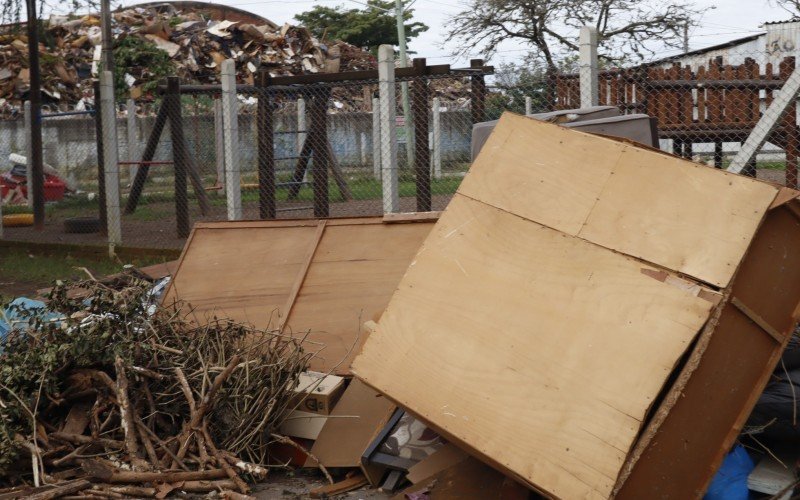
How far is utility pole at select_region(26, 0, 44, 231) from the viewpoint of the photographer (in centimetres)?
1341

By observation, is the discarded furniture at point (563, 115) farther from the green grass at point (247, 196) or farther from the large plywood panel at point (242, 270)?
the green grass at point (247, 196)

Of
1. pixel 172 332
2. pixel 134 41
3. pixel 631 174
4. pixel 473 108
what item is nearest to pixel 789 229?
pixel 631 174

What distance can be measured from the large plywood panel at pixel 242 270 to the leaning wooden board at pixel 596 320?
187 cm

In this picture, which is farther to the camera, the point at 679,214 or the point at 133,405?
the point at 133,405

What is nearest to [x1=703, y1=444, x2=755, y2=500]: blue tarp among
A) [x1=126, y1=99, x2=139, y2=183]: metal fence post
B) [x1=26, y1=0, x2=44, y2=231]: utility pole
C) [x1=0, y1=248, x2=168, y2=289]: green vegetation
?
[x1=0, y1=248, x2=168, y2=289]: green vegetation

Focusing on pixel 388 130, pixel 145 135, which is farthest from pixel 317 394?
pixel 145 135

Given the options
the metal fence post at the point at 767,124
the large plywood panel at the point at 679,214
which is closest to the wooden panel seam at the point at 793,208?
the large plywood panel at the point at 679,214

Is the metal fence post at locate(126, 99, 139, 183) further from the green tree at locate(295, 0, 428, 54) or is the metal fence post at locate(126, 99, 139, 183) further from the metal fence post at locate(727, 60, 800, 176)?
the green tree at locate(295, 0, 428, 54)

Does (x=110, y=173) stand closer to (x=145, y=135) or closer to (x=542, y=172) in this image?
(x=542, y=172)

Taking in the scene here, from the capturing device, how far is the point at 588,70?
22.9 ft

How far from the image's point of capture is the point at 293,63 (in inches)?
1064

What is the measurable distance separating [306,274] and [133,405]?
58.1 inches

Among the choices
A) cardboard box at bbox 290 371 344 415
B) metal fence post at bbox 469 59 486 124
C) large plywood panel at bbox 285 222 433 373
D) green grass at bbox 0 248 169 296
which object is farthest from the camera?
green grass at bbox 0 248 169 296

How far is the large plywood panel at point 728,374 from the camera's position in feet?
11.3
